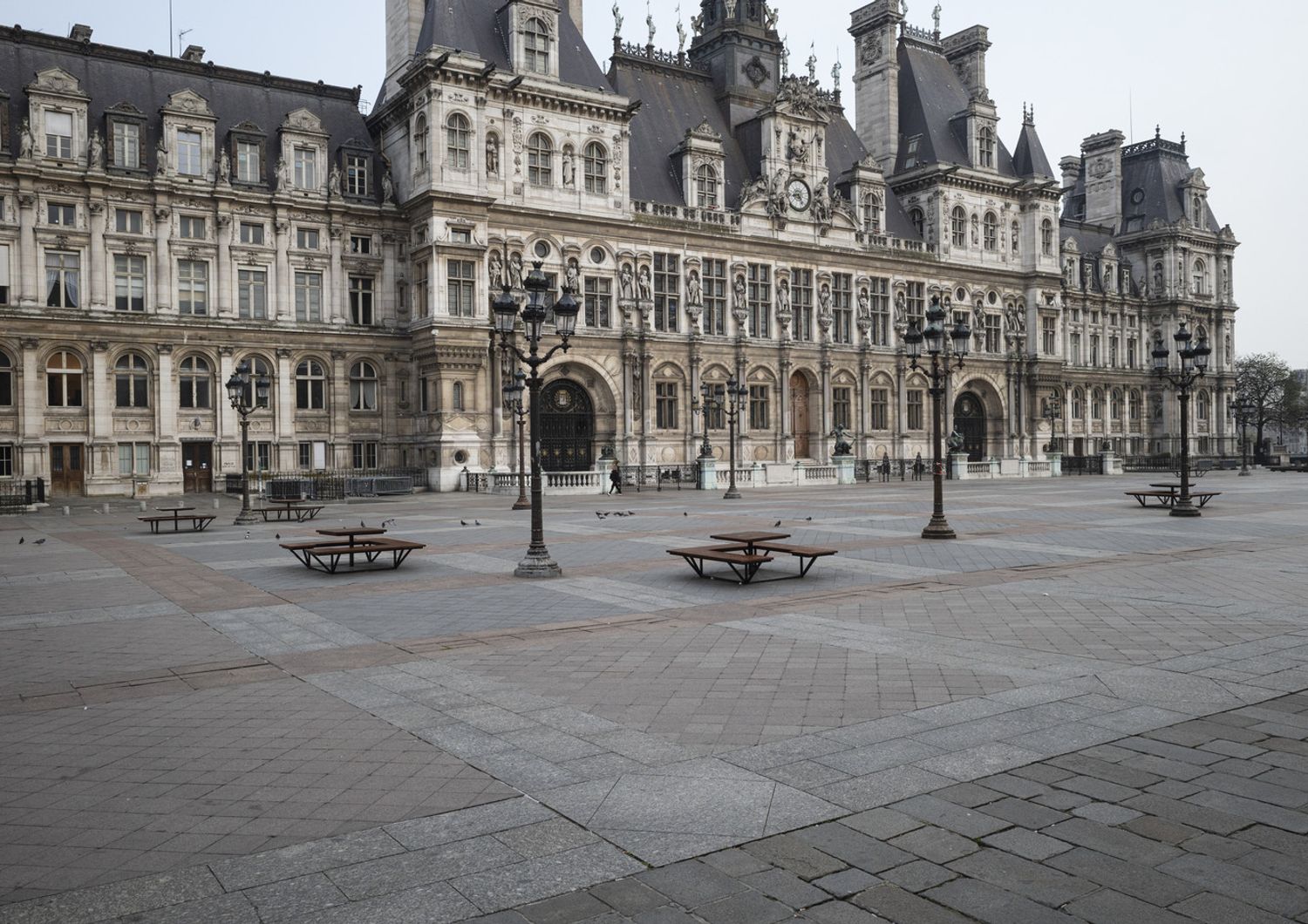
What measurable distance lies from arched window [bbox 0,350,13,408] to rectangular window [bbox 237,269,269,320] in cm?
901

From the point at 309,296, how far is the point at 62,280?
983cm

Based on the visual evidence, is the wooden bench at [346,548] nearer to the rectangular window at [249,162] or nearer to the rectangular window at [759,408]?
the rectangular window at [249,162]

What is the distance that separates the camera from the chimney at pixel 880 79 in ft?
222

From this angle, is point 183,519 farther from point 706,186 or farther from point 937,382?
point 706,186

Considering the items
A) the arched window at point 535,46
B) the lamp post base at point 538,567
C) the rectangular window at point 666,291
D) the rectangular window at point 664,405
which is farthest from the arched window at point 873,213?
the lamp post base at point 538,567

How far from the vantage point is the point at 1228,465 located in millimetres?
78688

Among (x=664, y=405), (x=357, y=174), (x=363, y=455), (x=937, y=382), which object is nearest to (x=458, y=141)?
(x=357, y=174)

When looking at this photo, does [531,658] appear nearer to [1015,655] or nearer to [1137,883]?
[1015,655]

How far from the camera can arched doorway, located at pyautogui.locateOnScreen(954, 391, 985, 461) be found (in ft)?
217

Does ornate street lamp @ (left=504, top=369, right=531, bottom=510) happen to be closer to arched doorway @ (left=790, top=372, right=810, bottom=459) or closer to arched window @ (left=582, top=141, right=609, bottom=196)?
arched window @ (left=582, top=141, right=609, bottom=196)

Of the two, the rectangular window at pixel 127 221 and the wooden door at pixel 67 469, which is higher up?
the rectangular window at pixel 127 221

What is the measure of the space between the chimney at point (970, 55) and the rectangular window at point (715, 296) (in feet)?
91.6

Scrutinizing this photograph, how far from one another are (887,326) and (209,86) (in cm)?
3901

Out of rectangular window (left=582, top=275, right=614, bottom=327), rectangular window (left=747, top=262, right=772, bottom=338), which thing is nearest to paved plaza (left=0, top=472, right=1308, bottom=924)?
rectangular window (left=582, top=275, right=614, bottom=327)
